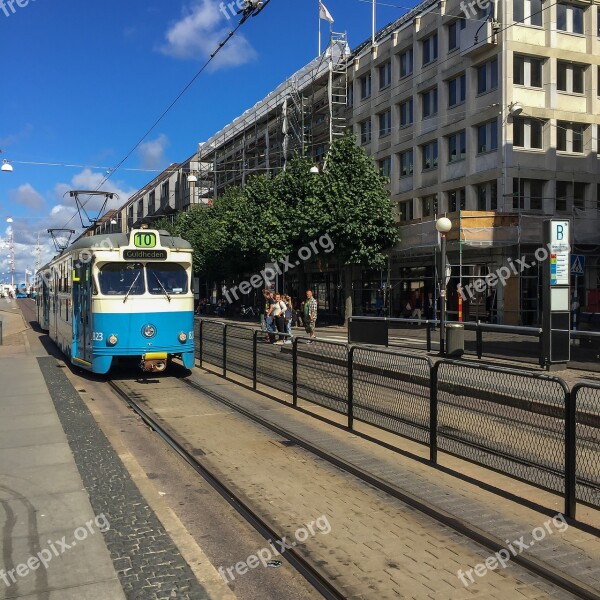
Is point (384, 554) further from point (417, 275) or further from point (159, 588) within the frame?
point (417, 275)

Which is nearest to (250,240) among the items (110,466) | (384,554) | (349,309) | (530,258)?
(349,309)

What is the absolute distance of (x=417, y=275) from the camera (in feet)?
109

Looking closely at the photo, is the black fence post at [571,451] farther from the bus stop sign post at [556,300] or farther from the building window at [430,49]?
the building window at [430,49]

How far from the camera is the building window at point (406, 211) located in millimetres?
35844

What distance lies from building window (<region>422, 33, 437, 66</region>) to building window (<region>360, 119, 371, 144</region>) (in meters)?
6.09

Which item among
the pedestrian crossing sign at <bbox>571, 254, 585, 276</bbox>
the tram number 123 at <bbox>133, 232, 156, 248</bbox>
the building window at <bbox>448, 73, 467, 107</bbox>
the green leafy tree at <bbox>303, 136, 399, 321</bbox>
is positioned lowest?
the pedestrian crossing sign at <bbox>571, 254, 585, 276</bbox>

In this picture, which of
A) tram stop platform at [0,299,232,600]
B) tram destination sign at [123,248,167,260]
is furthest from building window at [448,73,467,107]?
tram stop platform at [0,299,232,600]

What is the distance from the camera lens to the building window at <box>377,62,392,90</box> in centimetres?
3684

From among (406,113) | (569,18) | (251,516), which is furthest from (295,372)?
(406,113)

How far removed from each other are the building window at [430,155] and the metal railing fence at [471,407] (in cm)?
2579

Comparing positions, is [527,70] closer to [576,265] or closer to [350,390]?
[576,265]

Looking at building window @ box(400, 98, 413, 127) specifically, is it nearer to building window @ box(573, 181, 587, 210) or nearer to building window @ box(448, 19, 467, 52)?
building window @ box(448, 19, 467, 52)

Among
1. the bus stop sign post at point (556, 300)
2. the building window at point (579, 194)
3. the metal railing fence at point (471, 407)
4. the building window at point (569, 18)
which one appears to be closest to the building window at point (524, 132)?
the building window at point (579, 194)

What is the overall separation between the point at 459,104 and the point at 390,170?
6.80 meters
